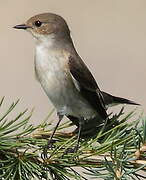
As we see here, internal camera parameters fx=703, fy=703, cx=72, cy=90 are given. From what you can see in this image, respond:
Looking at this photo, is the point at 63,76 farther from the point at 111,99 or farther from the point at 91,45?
the point at 91,45

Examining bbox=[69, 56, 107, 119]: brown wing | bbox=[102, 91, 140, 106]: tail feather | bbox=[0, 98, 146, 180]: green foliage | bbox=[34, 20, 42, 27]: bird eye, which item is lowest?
bbox=[0, 98, 146, 180]: green foliage

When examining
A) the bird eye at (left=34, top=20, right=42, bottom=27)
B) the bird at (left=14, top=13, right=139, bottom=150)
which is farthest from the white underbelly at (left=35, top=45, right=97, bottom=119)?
the bird eye at (left=34, top=20, right=42, bottom=27)

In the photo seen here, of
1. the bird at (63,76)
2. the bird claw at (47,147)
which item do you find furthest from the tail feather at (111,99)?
the bird claw at (47,147)

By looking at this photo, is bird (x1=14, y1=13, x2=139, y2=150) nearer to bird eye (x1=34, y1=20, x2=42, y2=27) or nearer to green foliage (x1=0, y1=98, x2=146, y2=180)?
bird eye (x1=34, y1=20, x2=42, y2=27)

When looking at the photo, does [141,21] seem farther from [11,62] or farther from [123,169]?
[123,169]

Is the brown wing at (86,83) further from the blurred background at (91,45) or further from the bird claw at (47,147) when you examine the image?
the blurred background at (91,45)

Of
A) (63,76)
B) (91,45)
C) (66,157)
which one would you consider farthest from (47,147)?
(91,45)
